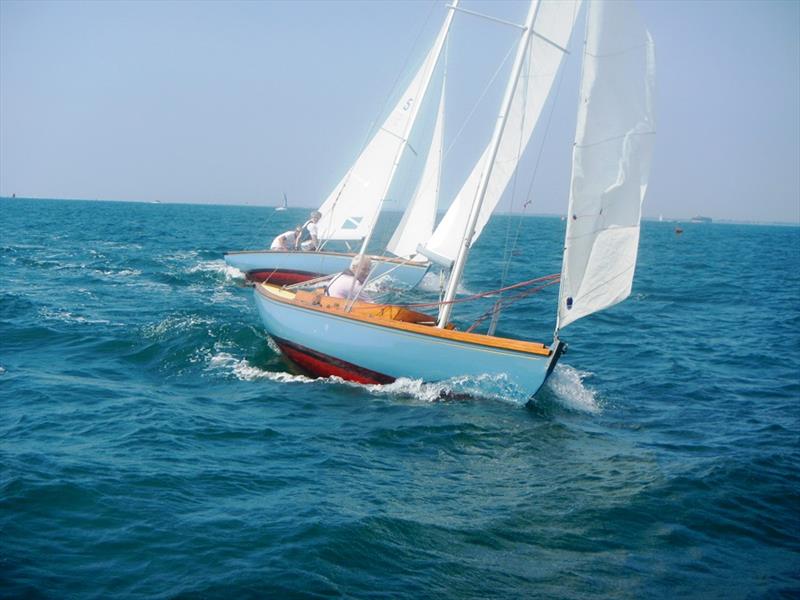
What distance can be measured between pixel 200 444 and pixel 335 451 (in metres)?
1.73

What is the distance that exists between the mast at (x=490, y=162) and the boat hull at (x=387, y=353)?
879mm

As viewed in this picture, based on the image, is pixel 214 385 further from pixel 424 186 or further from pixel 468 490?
pixel 424 186

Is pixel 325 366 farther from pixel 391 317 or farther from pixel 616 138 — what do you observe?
pixel 616 138

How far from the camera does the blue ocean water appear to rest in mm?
6289

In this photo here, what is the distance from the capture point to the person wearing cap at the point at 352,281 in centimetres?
1305

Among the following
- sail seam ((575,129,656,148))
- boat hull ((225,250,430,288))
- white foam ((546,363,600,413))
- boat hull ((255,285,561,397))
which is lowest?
white foam ((546,363,600,413))

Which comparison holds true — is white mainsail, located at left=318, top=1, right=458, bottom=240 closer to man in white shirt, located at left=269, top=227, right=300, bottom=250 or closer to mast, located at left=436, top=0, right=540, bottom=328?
man in white shirt, located at left=269, top=227, right=300, bottom=250

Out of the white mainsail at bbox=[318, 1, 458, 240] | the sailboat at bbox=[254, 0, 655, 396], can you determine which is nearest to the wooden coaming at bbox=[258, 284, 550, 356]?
the sailboat at bbox=[254, 0, 655, 396]

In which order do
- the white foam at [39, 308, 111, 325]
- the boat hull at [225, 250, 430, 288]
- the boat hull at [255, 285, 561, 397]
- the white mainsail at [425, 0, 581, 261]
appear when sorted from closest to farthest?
the boat hull at [255, 285, 561, 397] < the white mainsail at [425, 0, 581, 261] < the white foam at [39, 308, 111, 325] < the boat hull at [225, 250, 430, 288]

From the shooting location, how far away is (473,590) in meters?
6.08

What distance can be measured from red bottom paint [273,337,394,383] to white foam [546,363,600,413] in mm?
2924

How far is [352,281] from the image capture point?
13.2m

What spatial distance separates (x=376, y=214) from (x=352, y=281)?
3485mm

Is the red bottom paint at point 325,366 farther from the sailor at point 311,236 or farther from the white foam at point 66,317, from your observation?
the sailor at point 311,236
